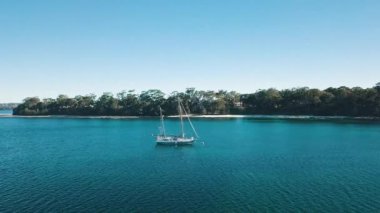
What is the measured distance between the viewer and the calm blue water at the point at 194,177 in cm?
4275

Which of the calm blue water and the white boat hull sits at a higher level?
the white boat hull

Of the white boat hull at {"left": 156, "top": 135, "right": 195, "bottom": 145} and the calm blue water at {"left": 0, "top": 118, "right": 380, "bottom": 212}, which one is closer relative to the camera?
the calm blue water at {"left": 0, "top": 118, "right": 380, "bottom": 212}

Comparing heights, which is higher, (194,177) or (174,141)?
(174,141)

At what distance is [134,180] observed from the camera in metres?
54.1

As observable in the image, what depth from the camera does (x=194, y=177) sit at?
2213 inches

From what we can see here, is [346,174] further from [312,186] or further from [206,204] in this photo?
[206,204]

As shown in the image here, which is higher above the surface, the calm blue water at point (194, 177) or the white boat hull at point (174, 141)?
the white boat hull at point (174, 141)

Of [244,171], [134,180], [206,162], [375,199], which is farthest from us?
[206,162]

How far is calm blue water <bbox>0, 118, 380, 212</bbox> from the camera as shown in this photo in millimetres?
42750

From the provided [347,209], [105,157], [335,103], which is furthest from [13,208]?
[335,103]

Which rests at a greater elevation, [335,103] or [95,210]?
[335,103]

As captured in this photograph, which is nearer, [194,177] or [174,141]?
[194,177]

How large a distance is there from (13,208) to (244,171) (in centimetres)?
3514

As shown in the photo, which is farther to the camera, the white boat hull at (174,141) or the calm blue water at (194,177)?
the white boat hull at (174,141)
